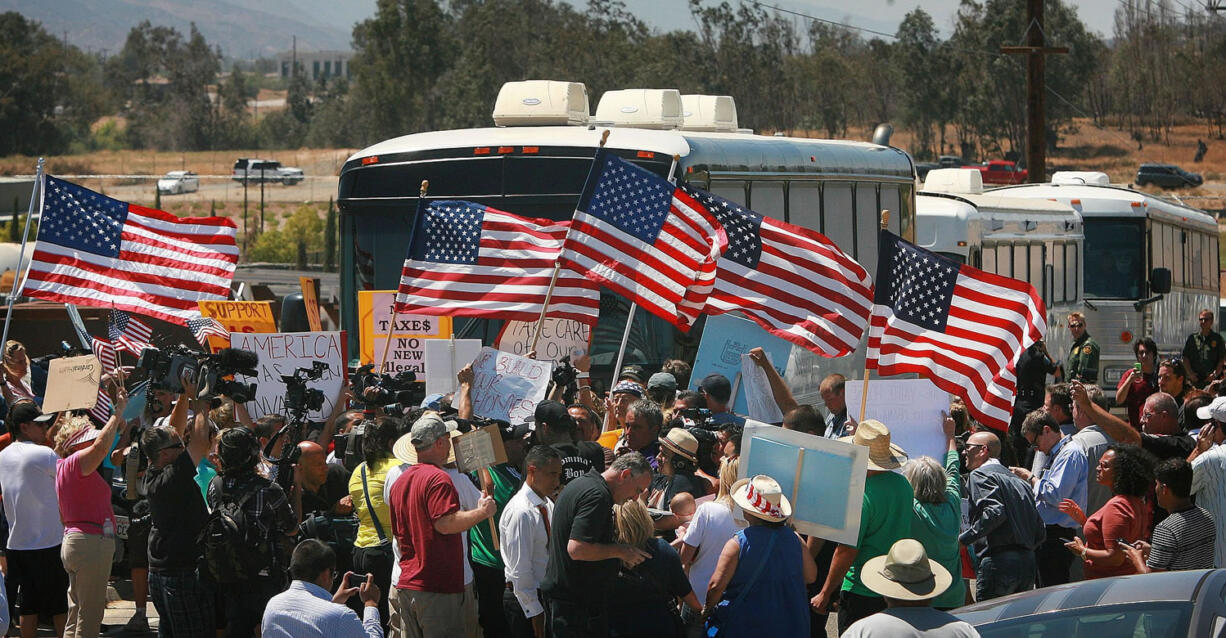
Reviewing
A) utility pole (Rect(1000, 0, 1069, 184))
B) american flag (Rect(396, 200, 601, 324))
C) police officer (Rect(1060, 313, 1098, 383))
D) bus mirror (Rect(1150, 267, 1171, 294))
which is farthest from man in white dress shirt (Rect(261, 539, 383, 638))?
utility pole (Rect(1000, 0, 1069, 184))

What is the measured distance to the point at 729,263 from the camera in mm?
10609

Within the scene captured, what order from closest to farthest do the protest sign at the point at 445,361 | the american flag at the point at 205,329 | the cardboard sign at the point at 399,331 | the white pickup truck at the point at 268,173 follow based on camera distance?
1. the protest sign at the point at 445,361
2. the cardboard sign at the point at 399,331
3. the american flag at the point at 205,329
4. the white pickup truck at the point at 268,173

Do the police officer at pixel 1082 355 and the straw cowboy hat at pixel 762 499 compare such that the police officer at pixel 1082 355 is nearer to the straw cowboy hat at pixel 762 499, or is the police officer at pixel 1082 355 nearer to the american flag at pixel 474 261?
the american flag at pixel 474 261

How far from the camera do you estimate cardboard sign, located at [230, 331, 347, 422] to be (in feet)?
34.8

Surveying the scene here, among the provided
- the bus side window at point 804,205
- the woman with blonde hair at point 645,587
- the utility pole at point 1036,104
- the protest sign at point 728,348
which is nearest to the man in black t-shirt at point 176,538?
the woman with blonde hair at point 645,587

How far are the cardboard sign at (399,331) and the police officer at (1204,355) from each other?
8.83m

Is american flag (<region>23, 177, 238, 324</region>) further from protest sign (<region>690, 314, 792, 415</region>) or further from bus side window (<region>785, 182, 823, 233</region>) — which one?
bus side window (<region>785, 182, 823, 233</region>)

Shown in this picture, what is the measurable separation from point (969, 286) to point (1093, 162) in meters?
74.2

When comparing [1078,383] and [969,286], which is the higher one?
[969,286]

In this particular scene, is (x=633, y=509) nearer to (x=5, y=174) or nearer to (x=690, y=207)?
(x=690, y=207)

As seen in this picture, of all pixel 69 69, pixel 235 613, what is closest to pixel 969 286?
pixel 235 613

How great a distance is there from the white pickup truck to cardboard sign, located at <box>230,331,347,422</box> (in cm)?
6732

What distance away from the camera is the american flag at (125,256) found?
461 inches

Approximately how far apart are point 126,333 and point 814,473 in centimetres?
767
